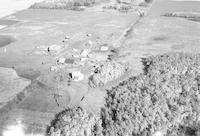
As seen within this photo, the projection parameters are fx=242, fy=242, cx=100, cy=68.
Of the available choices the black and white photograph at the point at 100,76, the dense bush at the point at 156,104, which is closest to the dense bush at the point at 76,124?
the black and white photograph at the point at 100,76

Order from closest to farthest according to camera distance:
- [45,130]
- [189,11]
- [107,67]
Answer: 1. [45,130]
2. [107,67]
3. [189,11]

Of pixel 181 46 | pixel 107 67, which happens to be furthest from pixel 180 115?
pixel 181 46

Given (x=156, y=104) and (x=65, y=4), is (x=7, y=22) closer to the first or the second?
(x=65, y=4)

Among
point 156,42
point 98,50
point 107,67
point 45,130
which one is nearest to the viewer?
point 45,130

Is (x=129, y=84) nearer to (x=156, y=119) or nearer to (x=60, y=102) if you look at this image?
(x=156, y=119)

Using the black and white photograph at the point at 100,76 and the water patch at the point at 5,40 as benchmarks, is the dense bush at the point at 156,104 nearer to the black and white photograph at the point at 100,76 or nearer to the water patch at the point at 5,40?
the black and white photograph at the point at 100,76

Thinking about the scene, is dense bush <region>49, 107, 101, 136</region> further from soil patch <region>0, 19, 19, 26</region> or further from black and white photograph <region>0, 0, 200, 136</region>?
soil patch <region>0, 19, 19, 26</region>
